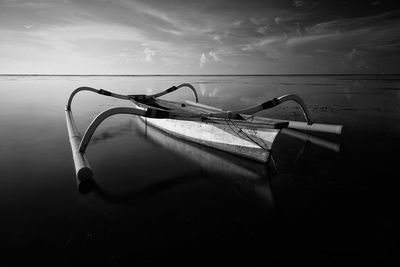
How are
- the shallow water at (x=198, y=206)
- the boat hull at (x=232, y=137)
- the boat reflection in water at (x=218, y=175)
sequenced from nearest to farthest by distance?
the shallow water at (x=198, y=206) < the boat reflection in water at (x=218, y=175) < the boat hull at (x=232, y=137)

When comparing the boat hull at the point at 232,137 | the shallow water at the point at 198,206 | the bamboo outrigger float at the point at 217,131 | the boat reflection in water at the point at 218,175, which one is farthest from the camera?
the boat hull at the point at 232,137

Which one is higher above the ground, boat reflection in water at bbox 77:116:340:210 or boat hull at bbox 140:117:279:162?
boat hull at bbox 140:117:279:162

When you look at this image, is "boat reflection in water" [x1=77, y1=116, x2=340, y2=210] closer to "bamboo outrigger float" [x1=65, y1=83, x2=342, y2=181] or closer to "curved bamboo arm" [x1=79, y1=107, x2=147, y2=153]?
"bamboo outrigger float" [x1=65, y1=83, x2=342, y2=181]

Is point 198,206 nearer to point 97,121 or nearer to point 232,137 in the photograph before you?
point 232,137

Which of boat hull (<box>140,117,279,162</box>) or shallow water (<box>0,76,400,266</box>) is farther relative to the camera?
boat hull (<box>140,117,279,162</box>)

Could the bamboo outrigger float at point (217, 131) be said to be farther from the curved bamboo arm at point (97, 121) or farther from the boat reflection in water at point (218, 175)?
the boat reflection in water at point (218, 175)

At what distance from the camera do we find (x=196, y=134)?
7.82 meters

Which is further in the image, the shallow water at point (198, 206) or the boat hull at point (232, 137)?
the boat hull at point (232, 137)

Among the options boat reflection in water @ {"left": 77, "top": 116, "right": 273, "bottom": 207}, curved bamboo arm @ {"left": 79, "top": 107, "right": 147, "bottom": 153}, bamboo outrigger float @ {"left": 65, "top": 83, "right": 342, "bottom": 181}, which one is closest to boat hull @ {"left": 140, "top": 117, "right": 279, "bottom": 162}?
bamboo outrigger float @ {"left": 65, "top": 83, "right": 342, "bottom": 181}

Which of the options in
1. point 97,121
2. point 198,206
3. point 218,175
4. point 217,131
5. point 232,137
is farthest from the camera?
point 217,131

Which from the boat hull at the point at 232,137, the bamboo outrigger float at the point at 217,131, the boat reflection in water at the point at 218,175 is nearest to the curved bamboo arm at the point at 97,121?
the bamboo outrigger float at the point at 217,131

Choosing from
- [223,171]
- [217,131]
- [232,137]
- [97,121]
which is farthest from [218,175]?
[97,121]

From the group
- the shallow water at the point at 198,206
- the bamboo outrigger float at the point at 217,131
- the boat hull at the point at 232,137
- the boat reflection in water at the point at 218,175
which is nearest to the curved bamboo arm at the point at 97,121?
the bamboo outrigger float at the point at 217,131

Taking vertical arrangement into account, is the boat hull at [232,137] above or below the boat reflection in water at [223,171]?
above
